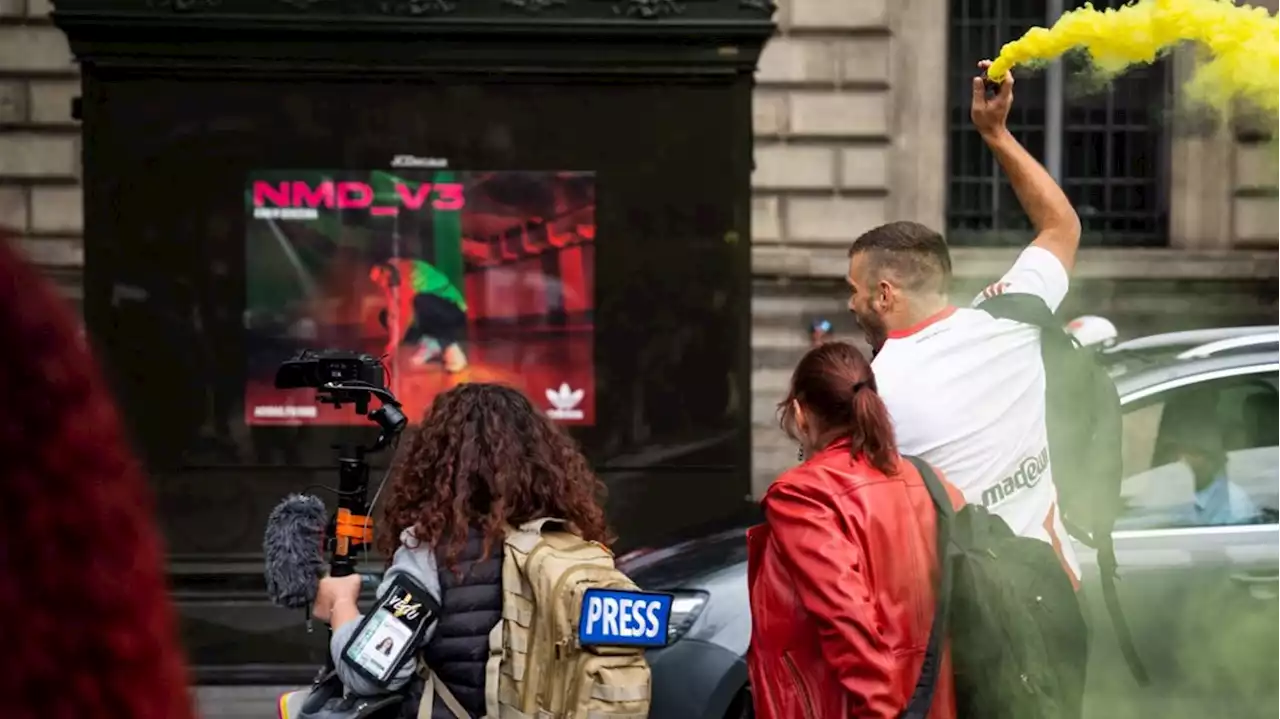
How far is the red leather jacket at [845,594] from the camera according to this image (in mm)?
3107

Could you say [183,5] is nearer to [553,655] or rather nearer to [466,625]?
[466,625]

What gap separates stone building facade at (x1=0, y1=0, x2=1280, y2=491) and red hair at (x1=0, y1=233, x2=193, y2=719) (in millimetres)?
10644

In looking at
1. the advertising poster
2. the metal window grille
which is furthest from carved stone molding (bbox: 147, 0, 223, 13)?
the metal window grille

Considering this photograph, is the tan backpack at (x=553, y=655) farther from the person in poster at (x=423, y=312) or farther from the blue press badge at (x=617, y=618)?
the person in poster at (x=423, y=312)

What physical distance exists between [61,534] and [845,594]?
226 cm

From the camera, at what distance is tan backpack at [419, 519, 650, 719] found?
339 centimetres

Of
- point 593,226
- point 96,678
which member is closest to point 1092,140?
point 593,226

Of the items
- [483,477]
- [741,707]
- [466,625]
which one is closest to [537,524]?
[483,477]

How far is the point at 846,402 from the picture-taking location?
3297 mm

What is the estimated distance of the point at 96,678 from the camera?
3.31 ft

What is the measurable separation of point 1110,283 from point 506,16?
4.86 meters

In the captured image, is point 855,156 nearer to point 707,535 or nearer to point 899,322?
point 707,535

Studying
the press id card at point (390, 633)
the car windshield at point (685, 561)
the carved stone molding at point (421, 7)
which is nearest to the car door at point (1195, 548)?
the car windshield at point (685, 561)

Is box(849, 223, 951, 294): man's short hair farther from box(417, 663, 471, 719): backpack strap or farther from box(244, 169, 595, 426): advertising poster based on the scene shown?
box(244, 169, 595, 426): advertising poster
